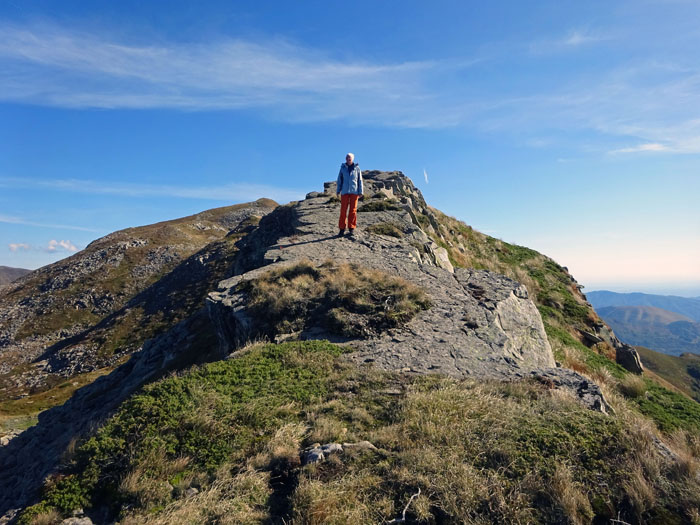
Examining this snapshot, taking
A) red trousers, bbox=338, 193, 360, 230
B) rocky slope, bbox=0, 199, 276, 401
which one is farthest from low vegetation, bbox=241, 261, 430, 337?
rocky slope, bbox=0, 199, 276, 401

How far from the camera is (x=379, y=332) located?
11.1m

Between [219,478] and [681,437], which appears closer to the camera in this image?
[219,478]

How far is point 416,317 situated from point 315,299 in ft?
11.0

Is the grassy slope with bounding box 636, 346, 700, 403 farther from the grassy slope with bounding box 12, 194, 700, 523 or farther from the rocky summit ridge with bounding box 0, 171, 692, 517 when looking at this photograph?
the grassy slope with bounding box 12, 194, 700, 523

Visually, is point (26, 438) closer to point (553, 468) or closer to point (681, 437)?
point (553, 468)

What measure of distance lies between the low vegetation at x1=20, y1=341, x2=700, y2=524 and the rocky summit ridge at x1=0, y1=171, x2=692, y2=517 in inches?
63.7

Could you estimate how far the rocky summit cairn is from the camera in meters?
9.81

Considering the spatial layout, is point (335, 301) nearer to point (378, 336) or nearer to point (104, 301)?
point (378, 336)

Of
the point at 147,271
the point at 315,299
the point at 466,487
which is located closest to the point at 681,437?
the point at 466,487

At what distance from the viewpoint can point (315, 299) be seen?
1277 cm

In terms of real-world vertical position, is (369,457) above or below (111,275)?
below

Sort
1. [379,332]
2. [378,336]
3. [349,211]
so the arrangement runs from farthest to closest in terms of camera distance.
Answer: [349,211] < [379,332] < [378,336]

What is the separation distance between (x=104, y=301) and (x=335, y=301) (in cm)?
7361

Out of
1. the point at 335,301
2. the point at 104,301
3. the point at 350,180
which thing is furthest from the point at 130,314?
the point at 335,301
